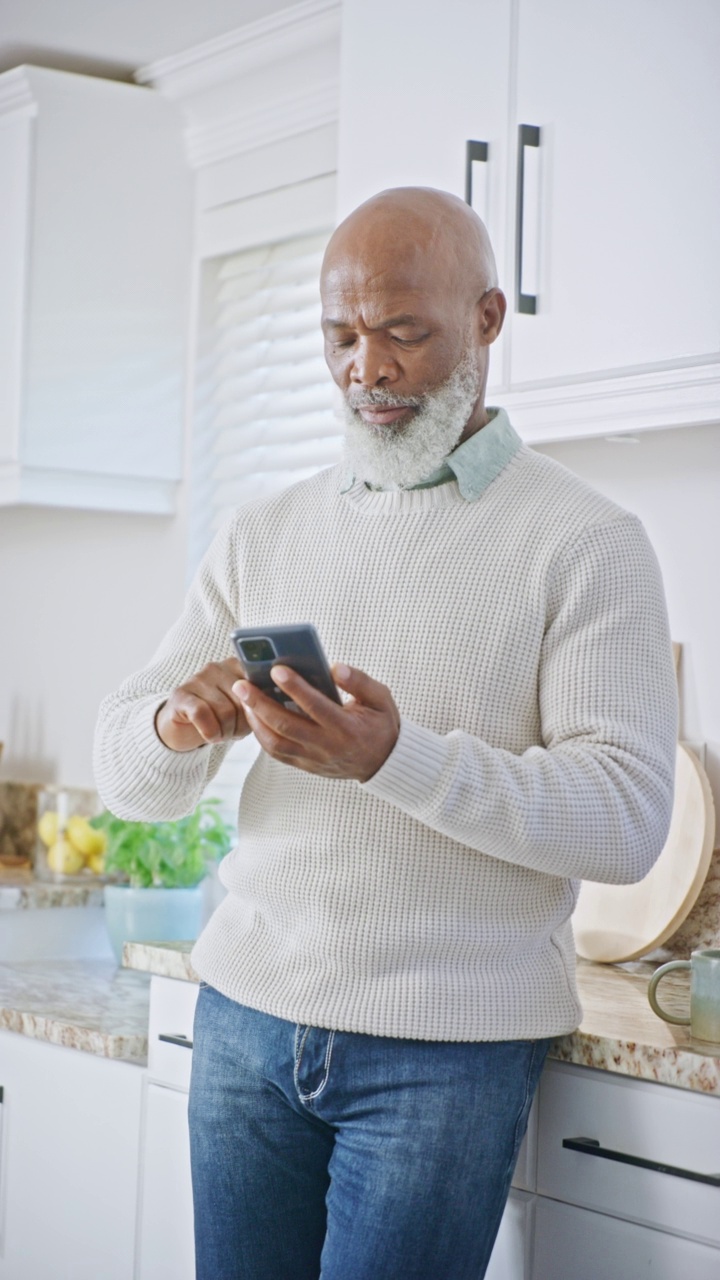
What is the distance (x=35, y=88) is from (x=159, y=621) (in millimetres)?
1012

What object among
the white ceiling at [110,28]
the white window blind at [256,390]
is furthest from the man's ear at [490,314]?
the white ceiling at [110,28]

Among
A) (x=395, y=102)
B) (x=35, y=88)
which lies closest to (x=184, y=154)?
(x=35, y=88)

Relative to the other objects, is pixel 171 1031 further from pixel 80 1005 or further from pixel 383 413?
pixel 383 413

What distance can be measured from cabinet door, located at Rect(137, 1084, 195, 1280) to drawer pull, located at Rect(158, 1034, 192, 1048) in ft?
0.21

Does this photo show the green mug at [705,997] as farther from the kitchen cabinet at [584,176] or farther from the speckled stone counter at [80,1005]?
the speckled stone counter at [80,1005]

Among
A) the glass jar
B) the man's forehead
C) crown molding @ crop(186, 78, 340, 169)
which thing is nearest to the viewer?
the man's forehead

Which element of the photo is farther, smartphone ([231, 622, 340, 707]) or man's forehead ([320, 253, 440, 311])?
man's forehead ([320, 253, 440, 311])

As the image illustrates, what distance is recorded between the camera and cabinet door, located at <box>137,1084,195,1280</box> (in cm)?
175

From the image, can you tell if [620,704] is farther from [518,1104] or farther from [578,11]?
[578,11]

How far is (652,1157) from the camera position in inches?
51.4

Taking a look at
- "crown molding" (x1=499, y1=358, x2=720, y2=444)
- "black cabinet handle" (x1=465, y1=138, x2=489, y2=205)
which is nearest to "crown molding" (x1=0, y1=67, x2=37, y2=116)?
"black cabinet handle" (x1=465, y1=138, x2=489, y2=205)

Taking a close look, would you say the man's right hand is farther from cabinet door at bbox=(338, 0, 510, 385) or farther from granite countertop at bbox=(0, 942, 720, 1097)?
cabinet door at bbox=(338, 0, 510, 385)

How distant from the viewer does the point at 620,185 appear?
172 centimetres

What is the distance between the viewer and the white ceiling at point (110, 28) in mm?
2467
